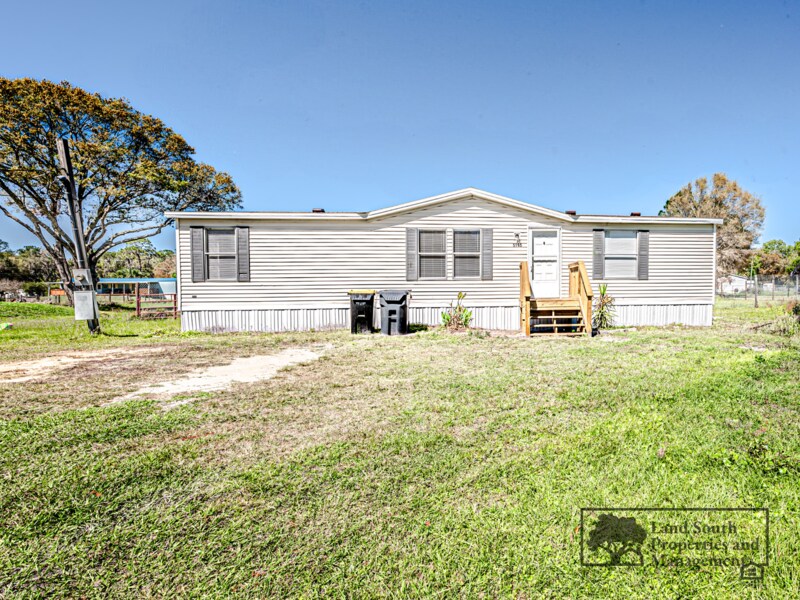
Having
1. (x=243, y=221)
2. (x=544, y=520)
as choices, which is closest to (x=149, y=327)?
(x=243, y=221)

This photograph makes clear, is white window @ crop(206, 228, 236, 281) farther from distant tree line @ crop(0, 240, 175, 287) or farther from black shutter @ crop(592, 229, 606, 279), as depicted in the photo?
distant tree line @ crop(0, 240, 175, 287)

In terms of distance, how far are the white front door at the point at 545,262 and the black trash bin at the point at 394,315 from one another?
11.9ft

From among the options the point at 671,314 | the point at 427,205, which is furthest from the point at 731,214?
the point at 427,205

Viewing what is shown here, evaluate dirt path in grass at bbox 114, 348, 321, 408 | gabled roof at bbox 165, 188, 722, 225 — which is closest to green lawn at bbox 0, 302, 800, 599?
dirt path in grass at bbox 114, 348, 321, 408

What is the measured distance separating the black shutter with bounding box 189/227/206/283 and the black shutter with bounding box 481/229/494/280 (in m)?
6.79

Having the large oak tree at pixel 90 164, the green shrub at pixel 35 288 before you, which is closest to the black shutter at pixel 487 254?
the large oak tree at pixel 90 164

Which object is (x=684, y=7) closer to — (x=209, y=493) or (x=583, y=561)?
(x=583, y=561)

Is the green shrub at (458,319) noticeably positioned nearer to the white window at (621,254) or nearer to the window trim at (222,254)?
the white window at (621,254)

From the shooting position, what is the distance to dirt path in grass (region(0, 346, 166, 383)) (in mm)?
4441

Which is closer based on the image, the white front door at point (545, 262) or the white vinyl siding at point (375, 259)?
the white vinyl siding at point (375, 259)

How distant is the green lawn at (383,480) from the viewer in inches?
57.2

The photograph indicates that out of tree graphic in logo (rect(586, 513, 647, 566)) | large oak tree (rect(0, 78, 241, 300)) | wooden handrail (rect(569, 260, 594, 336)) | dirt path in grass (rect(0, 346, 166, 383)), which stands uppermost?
large oak tree (rect(0, 78, 241, 300))

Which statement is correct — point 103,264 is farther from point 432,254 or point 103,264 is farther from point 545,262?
point 545,262

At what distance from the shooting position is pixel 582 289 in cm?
848
